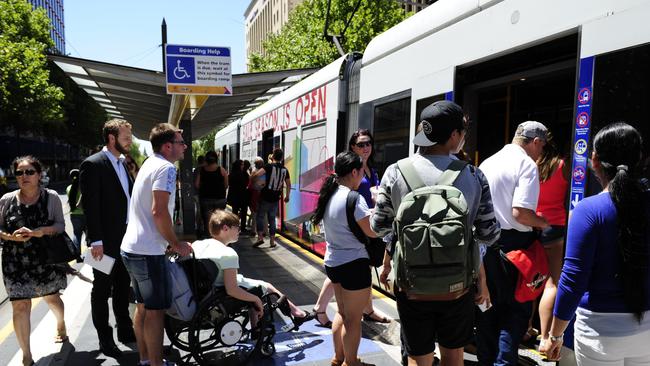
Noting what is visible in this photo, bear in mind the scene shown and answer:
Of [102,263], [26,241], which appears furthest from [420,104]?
[26,241]

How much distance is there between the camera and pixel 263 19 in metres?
66.0

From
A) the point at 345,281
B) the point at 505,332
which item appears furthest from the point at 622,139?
the point at 345,281

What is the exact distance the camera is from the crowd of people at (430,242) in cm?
180

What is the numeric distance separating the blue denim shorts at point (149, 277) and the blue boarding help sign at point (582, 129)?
275 cm

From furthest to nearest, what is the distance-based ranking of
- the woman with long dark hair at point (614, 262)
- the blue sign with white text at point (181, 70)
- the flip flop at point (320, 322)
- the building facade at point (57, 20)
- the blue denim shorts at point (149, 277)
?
the building facade at point (57, 20)
the blue sign with white text at point (181, 70)
the flip flop at point (320, 322)
the blue denim shorts at point (149, 277)
the woman with long dark hair at point (614, 262)

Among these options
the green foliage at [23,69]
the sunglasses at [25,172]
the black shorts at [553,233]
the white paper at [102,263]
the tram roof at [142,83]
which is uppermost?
the green foliage at [23,69]

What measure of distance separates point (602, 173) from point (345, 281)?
1750mm

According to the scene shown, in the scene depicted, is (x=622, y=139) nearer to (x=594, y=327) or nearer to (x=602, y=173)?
(x=602, y=173)

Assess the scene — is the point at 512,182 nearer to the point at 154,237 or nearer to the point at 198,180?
the point at 154,237

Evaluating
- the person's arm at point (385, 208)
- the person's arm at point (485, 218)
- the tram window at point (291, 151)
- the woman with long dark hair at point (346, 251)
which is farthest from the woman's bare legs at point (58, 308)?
the tram window at point (291, 151)

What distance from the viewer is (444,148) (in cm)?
217

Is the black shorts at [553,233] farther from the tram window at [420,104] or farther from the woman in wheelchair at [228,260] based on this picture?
the woman in wheelchair at [228,260]

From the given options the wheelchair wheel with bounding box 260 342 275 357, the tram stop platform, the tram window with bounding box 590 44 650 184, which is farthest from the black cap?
the wheelchair wheel with bounding box 260 342 275 357

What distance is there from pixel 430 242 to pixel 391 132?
3329mm
